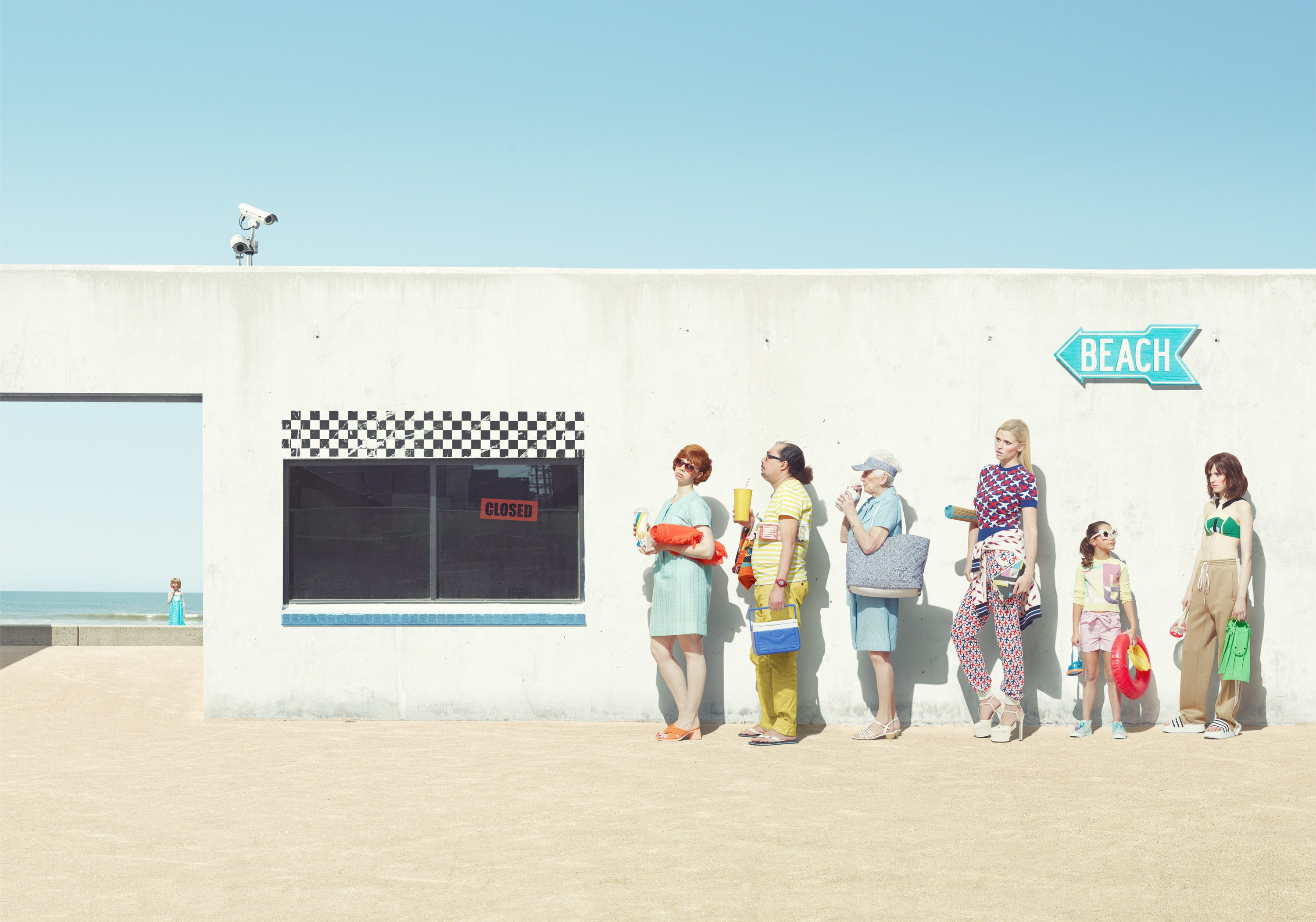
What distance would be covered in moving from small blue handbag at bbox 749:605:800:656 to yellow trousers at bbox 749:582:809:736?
0.09 metres

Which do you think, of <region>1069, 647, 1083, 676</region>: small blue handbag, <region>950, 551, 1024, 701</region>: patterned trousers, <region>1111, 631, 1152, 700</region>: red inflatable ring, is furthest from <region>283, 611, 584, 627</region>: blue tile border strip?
<region>1111, 631, 1152, 700</region>: red inflatable ring

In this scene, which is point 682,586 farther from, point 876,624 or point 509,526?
point 509,526

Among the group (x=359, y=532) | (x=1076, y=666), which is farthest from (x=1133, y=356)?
(x=359, y=532)

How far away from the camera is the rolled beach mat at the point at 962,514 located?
6898 mm

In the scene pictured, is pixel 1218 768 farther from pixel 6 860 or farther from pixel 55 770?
pixel 55 770

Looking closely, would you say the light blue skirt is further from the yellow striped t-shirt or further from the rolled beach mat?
the rolled beach mat

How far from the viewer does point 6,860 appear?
13.8 ft

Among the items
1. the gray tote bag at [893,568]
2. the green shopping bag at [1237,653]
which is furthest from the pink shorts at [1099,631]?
the gray tote bag at [893,568]

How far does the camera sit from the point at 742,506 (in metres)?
6.77

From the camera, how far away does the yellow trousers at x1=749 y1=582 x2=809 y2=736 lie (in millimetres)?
6590

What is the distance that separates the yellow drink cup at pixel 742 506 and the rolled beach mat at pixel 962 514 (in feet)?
4.07

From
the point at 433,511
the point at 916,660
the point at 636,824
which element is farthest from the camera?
the point at 433,511

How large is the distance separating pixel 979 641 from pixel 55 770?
5513 millimetres

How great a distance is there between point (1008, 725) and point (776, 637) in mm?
1607
